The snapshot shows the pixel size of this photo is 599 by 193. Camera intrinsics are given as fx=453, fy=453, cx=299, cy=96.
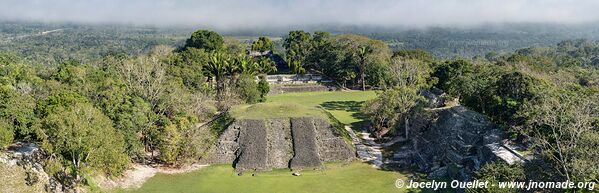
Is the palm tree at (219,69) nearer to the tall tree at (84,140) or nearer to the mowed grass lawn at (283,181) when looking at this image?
the mowed grass lawn at (283,181)

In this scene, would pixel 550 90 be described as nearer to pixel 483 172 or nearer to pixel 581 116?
pixel 581 116

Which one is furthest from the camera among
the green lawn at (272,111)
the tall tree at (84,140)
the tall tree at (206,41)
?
the tall tree at (206,41)

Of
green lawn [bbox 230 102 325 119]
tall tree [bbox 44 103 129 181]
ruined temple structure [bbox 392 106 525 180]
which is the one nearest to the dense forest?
tall tree [bbox 44 103 129 181]

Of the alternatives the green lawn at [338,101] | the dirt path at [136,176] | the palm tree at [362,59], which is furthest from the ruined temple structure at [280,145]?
the palm tree at [362,59]

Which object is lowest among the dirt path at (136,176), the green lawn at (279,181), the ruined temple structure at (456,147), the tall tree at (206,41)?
the green lawn at (279,181)

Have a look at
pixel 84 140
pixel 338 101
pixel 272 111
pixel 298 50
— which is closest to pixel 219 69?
pixel 272 111

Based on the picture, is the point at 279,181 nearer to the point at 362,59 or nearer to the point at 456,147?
the point at 456,147

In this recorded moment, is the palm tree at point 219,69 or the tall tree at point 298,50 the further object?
the tall tree at point 298,50

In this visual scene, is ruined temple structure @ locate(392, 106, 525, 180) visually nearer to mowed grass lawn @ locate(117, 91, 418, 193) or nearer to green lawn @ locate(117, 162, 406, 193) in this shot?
mowed grass lawn @ locate(117, 91, 418, 193)
